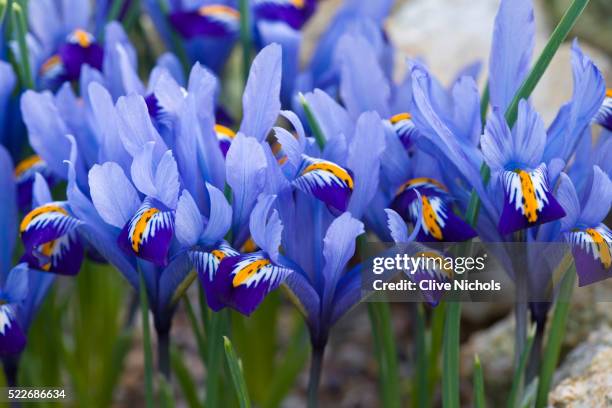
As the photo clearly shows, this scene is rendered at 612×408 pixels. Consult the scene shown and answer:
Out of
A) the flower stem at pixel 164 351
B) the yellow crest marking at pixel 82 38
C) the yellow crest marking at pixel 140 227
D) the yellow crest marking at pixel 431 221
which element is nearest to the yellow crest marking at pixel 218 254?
the yellow crest marking at pixel 140 227

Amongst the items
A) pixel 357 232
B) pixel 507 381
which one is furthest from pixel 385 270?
pixel 507 381

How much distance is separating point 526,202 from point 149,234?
1.86 feet

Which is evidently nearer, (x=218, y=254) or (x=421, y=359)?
(x=218, y=254)

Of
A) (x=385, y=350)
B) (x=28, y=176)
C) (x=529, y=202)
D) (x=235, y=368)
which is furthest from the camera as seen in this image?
(x=28, y=176)

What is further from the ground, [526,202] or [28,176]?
[28,176]

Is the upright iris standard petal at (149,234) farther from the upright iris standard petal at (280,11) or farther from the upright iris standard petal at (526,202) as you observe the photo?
the upright iris standard petal at (280,11)

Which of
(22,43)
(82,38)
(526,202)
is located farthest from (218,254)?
(82,38)

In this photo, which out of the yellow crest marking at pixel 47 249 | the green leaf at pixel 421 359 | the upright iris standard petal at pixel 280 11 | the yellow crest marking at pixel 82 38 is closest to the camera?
the yellow crest marking at pixel 47 249

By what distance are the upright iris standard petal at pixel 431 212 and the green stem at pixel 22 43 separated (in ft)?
2.72

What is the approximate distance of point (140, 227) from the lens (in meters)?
1.29

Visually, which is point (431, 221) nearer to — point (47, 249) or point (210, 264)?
point (210, 264)

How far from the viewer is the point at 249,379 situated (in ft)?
6.95

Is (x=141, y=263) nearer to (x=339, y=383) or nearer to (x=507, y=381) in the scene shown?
(x=507, y=381)

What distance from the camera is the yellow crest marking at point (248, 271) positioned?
1255mm
